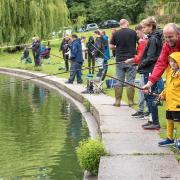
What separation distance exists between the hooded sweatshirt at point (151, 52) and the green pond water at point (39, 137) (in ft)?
5.97

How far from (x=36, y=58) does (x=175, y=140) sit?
934 inches

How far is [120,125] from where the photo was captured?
1145 cm

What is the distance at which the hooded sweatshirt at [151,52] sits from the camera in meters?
10.6

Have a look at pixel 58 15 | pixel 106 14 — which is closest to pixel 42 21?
pixel 58 15

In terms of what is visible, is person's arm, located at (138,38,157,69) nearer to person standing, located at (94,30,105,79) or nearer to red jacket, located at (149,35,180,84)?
red jacket, located at (149,35,180,84)

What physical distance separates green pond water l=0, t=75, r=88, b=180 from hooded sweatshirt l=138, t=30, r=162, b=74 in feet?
5.97

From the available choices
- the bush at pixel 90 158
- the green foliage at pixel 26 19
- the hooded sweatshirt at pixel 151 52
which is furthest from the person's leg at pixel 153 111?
the green foliage at pixel 26 19

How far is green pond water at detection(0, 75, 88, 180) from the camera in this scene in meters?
8.88

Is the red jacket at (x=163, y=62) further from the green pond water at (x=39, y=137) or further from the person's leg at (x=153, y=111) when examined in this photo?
the green pond water at (x=39, y=137)

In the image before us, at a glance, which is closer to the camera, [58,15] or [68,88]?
[68,88]

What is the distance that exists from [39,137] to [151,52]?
2.77 metres

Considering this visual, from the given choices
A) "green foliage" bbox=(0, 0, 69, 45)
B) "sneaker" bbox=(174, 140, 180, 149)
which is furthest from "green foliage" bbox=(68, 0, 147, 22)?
"sneaker" bbox=(174, 140, 180, 149)

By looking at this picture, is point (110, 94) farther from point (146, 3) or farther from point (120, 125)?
point (146, 3)

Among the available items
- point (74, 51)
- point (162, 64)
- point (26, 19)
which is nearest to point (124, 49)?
point (162, 64)
